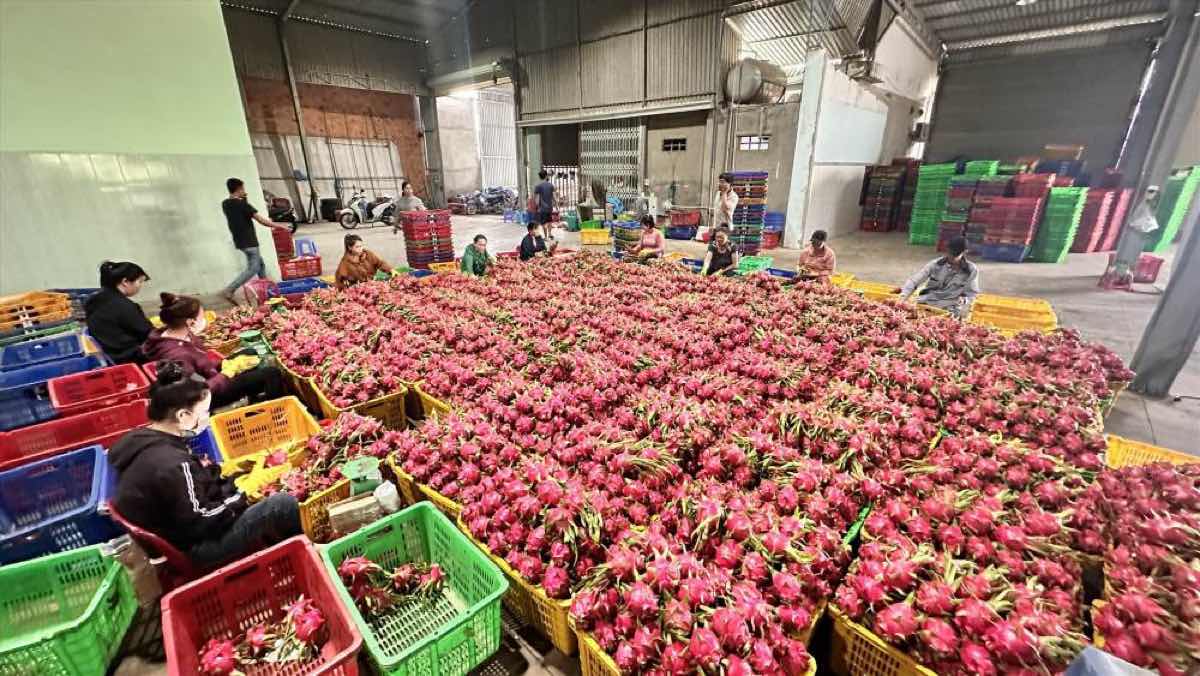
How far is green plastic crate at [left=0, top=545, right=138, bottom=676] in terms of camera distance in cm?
165

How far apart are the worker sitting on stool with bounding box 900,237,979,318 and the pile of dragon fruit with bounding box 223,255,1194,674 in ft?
3.47

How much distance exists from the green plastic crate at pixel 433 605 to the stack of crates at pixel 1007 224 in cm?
1205

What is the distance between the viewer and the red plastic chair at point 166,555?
1865 millimetres

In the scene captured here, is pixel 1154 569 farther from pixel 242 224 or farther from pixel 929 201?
pixel 929 201

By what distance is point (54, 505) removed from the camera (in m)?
2.52

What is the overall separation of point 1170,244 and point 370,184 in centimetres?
2450

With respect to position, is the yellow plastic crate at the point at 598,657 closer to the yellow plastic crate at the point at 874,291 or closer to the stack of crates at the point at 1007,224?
the yellow plastic crate at the point at 874,291

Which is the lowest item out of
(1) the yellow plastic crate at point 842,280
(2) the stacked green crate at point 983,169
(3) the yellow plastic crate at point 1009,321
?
(3) the yellow plastic crate at point 1009,321

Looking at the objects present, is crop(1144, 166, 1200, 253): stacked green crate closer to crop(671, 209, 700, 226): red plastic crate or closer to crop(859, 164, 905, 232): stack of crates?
crop(859, 164, 905, 232): stack of crates

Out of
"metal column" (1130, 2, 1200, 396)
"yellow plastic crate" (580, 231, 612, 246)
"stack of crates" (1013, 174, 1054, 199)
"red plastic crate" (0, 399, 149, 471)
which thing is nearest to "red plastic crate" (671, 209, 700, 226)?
"yellow plastic crate" (580, 231, 612, 246)

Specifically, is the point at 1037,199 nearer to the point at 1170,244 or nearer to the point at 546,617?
the point at 1170,244

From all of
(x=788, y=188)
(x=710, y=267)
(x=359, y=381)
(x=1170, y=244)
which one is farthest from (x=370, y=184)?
(x=1170, y=244)

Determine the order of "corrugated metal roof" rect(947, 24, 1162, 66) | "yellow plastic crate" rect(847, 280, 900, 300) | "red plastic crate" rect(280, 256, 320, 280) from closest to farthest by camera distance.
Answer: "yellow plastic crate" rect(847, 280, 900, 300) → "red plastic crate" rect(280, 256, 320, 280) → "corrugated metal roof" rect(947, 24, 1162, 66)

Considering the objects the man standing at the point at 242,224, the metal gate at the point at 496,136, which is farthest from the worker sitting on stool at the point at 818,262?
the metal gate at the point at 496,136
